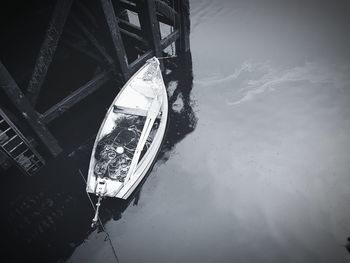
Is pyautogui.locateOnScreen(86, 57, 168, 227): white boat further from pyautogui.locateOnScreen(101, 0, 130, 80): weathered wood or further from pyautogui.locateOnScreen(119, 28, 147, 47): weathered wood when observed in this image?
pyautogui.locateOnScreen(119, 28, 147, 47): weathered wood

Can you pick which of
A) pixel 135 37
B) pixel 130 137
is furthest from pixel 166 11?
pixel 130 137

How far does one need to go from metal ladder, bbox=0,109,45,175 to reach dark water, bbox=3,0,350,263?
2.71 ft

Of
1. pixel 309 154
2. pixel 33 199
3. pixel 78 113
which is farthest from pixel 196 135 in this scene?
pixel 33 199

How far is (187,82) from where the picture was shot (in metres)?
9.27

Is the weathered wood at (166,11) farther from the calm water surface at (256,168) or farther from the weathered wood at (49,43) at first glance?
the weathered wood at (49,43)

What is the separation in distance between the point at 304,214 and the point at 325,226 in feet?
1.61

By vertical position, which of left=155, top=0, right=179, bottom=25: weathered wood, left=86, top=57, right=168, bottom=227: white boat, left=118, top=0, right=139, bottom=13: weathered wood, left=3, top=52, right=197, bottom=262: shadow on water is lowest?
left=3, top=52, right=197, bottom=262: shadow on water

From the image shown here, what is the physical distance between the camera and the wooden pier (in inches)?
188

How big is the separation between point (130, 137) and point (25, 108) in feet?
7.77

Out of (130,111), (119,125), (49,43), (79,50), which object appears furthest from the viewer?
(130,111)

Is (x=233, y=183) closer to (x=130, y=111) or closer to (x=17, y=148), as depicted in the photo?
(x=130, y=111)

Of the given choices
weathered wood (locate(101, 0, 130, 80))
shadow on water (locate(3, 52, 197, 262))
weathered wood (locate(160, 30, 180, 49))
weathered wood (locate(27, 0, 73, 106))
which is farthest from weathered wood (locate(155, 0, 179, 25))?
shadow on water (locate(3, 52, 197, 262))

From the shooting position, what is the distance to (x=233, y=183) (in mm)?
6523

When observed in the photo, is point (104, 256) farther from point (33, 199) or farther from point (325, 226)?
point (325, 226)
